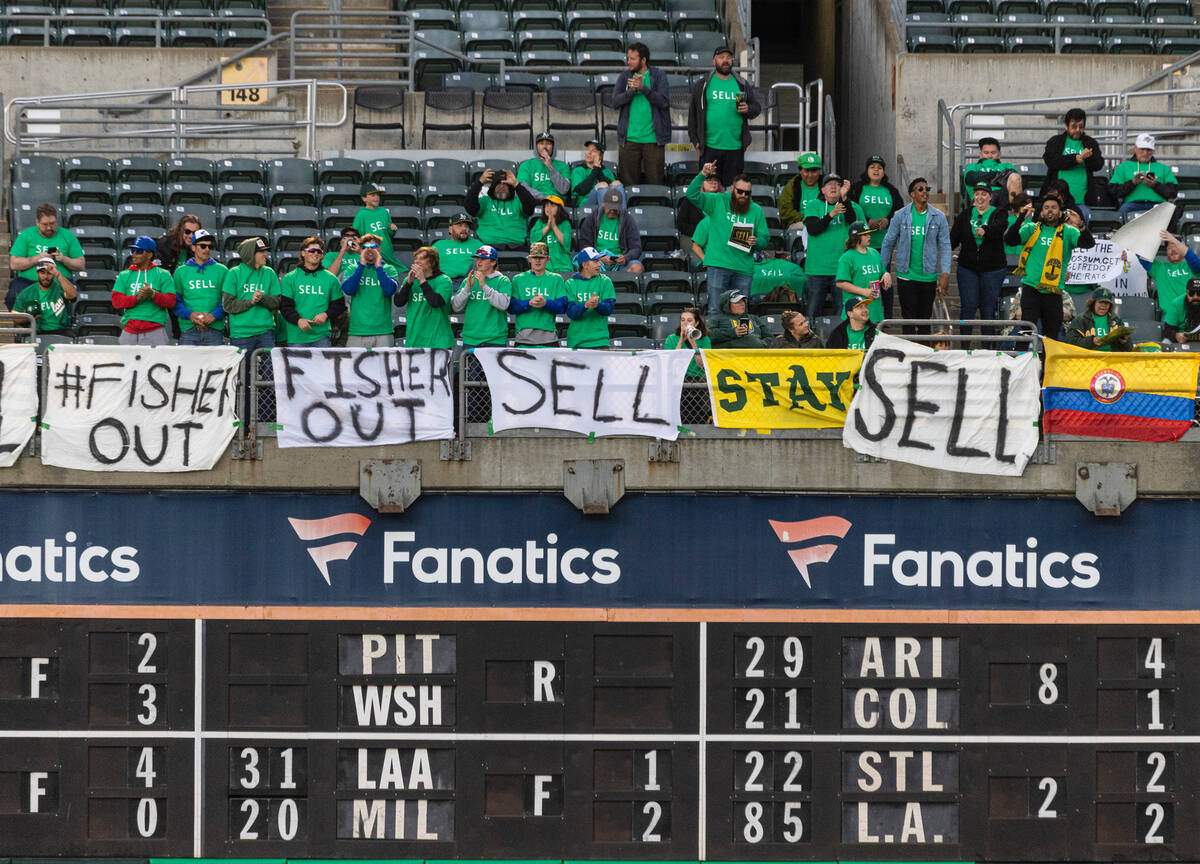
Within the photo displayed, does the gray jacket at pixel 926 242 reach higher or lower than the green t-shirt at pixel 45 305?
higher

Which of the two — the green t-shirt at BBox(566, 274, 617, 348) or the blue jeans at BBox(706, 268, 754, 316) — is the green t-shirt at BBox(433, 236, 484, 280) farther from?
the blue jeans at BBox(706, 268, 754, 316)

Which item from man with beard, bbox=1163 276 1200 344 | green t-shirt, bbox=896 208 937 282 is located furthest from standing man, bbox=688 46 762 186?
man with beard, bbox=1163 276 1200 344

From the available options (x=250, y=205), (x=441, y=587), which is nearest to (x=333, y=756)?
(x=441, y=587)

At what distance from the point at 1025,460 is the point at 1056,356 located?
37.6 inches

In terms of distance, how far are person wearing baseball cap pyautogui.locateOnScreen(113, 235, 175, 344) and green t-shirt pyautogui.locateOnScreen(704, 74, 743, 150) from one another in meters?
6.95

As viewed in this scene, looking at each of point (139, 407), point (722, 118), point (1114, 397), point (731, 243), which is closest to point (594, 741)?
point (139, 407)

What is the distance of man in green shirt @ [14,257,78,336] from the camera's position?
Answer: 1681 cm

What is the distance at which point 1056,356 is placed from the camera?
1468 centimetres

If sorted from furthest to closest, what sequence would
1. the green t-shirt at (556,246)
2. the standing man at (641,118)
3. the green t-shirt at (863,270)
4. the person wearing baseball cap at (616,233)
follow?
the standing man at (641,118), the person wearing baseball cap at (616,233), the green t-shirt at (556,246), the green t-shirt at (863,270)

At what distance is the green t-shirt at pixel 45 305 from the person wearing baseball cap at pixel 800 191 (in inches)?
290

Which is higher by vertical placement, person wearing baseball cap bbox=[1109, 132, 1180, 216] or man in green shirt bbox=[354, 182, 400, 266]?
person wearing baseball cap bbox=[1109, 132, 1180, 216]

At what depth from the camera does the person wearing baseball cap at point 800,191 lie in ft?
63.1

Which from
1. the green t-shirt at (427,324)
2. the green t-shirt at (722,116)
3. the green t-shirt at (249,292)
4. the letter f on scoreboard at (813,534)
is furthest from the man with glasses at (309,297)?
the green t-shirt at (722,116)

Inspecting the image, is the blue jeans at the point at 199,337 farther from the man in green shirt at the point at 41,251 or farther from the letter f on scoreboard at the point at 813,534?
the letter f on scoreboard at the point at 813,534
